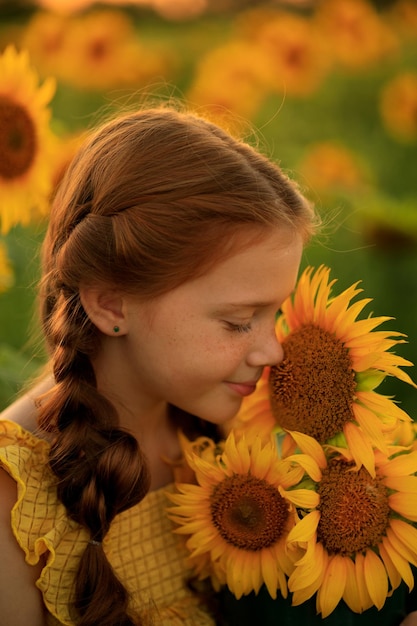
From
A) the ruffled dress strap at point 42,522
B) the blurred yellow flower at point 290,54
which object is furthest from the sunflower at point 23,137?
the blurred yellow flower at point 290,54

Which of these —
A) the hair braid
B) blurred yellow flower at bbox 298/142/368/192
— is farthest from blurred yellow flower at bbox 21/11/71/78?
the hair braid

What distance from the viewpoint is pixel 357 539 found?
1.14 meters

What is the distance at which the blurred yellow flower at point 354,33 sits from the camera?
3076mm

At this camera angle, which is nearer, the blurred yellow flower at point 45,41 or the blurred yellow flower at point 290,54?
the blurred yellow flower at point 45,41

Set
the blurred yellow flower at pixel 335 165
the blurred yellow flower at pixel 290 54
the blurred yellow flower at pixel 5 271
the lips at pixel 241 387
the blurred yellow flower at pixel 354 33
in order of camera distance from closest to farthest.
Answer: the lips at pixel 241 387
the blurred yellow flower at pixel 5 271
the blurred yellow flower at pixel 335 165
the blurred yellow flower at pixel 290 54
the blurred yellow flower at pixel 354 33

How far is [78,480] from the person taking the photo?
129cm

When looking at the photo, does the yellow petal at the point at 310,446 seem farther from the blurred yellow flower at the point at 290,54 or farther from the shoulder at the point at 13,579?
the blurred yellow flower at the point at 290,54

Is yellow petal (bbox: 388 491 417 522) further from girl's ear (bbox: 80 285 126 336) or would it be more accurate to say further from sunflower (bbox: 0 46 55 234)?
sunflower (bbox: 0 46 55 234)

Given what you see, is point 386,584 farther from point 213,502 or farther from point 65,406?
point 65,406

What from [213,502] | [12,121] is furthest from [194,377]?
[12,121]

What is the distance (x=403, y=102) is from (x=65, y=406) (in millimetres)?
2103

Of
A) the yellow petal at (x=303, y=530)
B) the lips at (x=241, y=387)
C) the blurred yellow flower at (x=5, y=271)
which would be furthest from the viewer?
the blurred yellow flower at (x=5, y=271)

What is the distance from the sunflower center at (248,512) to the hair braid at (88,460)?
135mm

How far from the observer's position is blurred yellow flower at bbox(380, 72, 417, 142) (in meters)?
2.96
